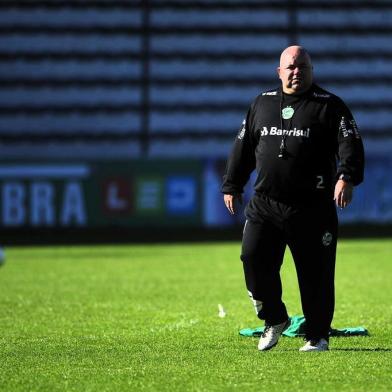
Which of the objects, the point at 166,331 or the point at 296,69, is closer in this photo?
the point at 296,69

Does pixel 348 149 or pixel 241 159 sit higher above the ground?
pixel 348 149

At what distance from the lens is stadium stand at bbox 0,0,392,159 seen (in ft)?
101

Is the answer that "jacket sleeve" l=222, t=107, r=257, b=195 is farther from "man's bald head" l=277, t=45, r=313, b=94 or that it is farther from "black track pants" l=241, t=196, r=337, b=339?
"man's bald head" l=277, t=45, r=313, b=94

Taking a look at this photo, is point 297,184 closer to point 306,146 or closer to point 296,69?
point 306,146

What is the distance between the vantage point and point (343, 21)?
32.6 meters

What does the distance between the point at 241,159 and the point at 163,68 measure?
23150 mm

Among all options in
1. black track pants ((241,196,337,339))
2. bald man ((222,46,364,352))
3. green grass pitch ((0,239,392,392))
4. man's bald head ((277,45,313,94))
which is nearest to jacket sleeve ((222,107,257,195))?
bald man ((222,46,364,352))

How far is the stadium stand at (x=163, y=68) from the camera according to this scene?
3067 centimetres

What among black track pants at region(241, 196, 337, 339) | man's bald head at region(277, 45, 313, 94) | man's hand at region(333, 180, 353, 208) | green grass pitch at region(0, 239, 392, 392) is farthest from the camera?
black track pants at region(241, 196, 337, 339)

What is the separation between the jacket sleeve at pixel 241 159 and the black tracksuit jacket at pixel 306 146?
0.10 meters

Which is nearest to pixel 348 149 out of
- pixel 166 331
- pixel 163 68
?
pixel 166 331

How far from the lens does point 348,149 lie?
8008 millimetres

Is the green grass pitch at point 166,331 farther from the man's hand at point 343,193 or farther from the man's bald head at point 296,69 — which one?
the man's bald head at point 296,69

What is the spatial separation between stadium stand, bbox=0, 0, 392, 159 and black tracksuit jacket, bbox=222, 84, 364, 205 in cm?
2157
